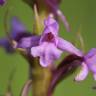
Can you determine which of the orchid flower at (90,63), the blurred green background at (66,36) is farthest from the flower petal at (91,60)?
the blurred green background at (66,36)

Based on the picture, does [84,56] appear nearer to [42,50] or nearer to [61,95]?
[42,50]

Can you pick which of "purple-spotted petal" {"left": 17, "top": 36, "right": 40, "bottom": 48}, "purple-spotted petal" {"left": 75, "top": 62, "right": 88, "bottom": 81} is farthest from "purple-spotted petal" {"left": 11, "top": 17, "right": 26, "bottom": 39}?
"purple-spotted petal" {"left": 75, "top": 62, "right": 88, "bottom": 81}

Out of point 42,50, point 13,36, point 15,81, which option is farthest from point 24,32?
point 15,81

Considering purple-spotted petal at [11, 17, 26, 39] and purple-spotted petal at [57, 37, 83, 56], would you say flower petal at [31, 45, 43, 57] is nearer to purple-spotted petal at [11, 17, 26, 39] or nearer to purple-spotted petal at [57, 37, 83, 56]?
purple-spotted petal at [57, 37, 83, 56]

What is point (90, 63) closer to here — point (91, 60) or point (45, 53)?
point (91, 60)

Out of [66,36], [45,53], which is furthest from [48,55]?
[66,36]

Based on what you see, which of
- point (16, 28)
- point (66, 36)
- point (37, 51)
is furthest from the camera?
point (66, 36)

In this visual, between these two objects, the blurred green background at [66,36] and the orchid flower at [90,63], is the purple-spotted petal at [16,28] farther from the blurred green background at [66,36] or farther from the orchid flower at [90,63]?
the blurred green background at [66,36]
